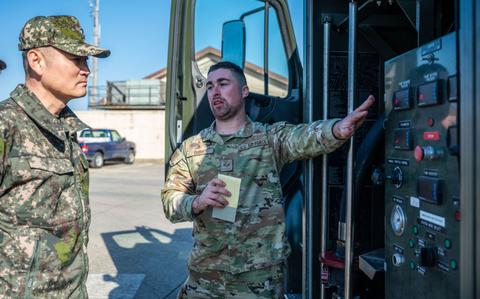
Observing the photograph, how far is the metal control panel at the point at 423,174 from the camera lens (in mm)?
1360

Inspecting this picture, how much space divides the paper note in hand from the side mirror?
1069 mm

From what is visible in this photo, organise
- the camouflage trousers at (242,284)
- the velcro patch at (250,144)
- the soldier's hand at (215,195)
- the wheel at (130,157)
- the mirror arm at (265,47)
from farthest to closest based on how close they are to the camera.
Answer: the wheel at (130,157) → the mirror arm at (265,47) → the velcro patch at (250,144) → the camouflage trousers at (242,284) → the soldier's hand at (215,195)

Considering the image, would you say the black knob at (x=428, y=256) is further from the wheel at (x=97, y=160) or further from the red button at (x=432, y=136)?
the wheel at (x=97, y=160)

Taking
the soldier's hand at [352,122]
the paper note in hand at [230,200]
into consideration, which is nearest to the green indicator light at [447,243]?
the soldier's hand at [352,122]

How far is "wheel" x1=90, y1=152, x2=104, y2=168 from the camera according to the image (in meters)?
16.1

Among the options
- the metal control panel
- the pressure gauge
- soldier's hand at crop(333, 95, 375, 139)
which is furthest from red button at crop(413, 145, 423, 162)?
soldier's hand at crop(333, 95, 375, 139)

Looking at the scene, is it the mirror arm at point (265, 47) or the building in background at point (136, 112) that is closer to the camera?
the mirror arm at point (265, 47)

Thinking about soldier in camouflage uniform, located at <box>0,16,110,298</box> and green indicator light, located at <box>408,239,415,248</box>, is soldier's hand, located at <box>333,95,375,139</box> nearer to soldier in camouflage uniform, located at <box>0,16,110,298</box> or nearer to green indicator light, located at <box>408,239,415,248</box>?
green indicator light, located at <box>408,239,415,248</box>

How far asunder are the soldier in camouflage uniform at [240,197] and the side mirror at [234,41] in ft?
1.51

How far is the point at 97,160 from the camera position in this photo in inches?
640

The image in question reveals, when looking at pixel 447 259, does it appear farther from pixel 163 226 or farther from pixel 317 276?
pixel 163 226

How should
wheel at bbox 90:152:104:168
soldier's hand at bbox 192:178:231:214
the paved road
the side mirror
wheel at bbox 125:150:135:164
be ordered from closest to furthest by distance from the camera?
soldier's hand at bbox 192:178:231:214, the side mirror, the paved road, wheel at bbox 90:152:104:168, wheel at bbox 125:150:135:164

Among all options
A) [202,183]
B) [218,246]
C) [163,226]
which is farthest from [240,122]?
[163,226]

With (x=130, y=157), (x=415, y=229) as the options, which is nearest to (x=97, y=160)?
(x=130, y=157)
